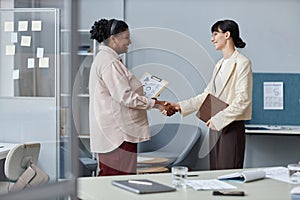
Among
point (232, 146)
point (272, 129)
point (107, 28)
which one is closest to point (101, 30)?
point (107, 28)

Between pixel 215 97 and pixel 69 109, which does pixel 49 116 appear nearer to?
pixel 215 97

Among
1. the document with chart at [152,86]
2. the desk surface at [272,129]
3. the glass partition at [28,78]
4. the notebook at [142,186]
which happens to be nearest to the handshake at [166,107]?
the document with chart at [152,86]

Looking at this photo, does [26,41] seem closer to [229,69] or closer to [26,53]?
[26,53]

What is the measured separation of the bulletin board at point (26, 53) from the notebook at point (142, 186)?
2730 millimetres

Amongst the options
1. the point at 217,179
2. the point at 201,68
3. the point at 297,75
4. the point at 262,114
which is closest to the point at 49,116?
the point at 201,68

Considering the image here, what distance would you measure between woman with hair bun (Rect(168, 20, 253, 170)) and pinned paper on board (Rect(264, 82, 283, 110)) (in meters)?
1.42

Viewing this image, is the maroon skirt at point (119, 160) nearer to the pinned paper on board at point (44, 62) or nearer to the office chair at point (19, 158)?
→ the office chair at point (19, 158)

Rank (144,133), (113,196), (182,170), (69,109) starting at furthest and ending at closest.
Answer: (144,133), (182,170), (113,196), (69,109)

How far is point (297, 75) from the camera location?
557 cm

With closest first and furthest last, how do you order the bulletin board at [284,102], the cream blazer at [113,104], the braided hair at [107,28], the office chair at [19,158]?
the cream blazer at [113,104] → the braided hair at [107,28] → the office chair at [19,158] → the bulletin board at [284,102]

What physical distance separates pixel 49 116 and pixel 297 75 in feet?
7.61

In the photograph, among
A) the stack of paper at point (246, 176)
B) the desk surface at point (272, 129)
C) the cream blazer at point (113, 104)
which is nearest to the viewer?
the stack of paper at point (246, 176)

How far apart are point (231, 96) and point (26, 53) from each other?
7.17 ft

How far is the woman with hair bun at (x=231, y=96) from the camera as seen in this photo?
403cm
